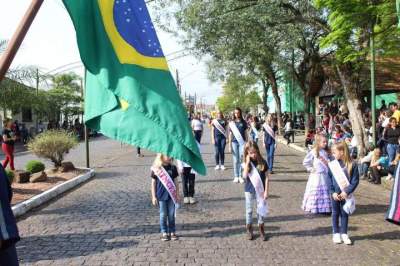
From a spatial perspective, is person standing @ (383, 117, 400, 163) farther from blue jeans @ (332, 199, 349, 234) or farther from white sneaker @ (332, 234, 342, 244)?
white sneaker @ (332, 234, 342, 244)

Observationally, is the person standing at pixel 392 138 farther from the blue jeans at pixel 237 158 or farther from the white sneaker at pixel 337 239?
the white sneaker at pixel 337 239

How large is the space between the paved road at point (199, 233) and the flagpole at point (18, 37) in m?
3.51

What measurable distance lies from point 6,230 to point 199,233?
427cm

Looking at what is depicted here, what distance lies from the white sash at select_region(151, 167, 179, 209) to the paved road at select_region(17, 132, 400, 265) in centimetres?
64

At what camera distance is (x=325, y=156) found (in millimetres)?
8398

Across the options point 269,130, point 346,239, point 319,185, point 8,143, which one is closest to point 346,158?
point 346,239

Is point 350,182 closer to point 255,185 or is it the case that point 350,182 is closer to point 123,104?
point 255,185

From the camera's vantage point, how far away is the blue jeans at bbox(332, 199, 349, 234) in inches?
262

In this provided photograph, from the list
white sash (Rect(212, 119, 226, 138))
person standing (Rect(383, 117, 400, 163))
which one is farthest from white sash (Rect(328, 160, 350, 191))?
white sash (Rect(212, 119, 226, 138))

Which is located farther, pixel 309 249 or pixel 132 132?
pixel 309 249

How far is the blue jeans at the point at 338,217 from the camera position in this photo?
6652 mm

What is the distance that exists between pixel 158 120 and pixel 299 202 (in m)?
6.33

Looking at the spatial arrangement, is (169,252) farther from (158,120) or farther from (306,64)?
(306,64)

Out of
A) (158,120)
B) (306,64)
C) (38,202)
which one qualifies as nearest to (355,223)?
(158,120)
